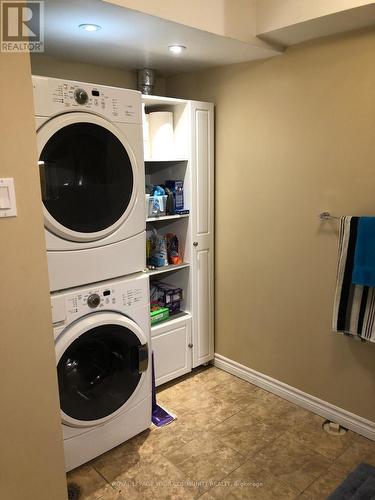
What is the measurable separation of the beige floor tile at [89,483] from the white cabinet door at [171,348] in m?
0.71

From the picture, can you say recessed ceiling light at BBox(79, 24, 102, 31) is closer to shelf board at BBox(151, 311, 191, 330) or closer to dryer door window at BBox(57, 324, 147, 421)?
dryer door window at BBox(57, 324, 147, 421)

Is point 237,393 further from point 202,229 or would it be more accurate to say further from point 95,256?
point 95,256

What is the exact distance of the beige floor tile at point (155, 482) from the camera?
1790 mm

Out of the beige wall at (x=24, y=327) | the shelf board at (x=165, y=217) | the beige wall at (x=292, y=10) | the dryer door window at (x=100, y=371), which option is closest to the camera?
the beige wall at (x=24, y=327)

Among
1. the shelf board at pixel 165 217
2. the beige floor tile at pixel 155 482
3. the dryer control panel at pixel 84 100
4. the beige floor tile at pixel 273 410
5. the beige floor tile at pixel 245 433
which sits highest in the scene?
the dryer control panel at pixel 84 100

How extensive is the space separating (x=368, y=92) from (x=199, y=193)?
1.10 meters

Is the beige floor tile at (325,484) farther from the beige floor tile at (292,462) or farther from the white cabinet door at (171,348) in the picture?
the white cabinet door at (171,348)

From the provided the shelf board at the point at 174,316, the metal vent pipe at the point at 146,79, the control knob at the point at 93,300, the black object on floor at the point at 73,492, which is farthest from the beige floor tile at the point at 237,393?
the metal vent pipe at the point at 146,79

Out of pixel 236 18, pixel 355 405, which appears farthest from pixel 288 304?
pixel 236 18

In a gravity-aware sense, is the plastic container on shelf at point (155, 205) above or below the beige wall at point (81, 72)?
below

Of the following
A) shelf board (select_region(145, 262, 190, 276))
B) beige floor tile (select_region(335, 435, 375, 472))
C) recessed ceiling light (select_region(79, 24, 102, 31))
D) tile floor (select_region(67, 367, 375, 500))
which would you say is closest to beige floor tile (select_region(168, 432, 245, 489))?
tile floor (select_region(67, 367, 375, 500))

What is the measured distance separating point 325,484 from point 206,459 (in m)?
0.56

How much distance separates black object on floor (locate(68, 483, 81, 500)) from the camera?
1.79 metres

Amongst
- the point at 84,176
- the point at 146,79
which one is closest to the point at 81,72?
the point at 146,79
